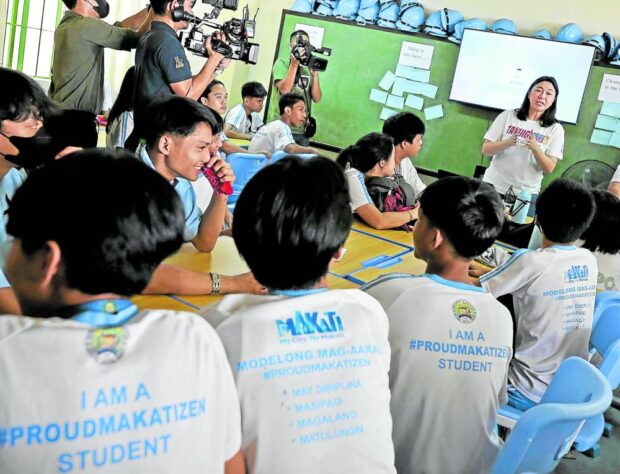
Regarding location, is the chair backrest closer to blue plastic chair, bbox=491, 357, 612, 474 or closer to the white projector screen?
blue plastic chair, bbox=491, 357, 612, 474

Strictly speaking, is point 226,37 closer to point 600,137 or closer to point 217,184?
point 217,184

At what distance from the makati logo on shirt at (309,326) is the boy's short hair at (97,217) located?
240mm

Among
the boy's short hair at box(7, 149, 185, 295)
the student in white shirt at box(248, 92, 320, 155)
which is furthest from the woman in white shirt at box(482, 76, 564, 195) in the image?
the boy's short hair at box(7, 149, 185, 295)

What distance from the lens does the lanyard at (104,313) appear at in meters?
0.82

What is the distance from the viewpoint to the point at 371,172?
10.2ft

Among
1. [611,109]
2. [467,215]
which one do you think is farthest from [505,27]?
[467,215]

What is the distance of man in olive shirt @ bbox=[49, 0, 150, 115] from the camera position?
115 inches

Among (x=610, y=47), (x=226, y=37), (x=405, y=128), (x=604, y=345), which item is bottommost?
(x=604, y=345)

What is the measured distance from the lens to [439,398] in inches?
51.7

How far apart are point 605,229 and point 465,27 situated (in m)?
3.66

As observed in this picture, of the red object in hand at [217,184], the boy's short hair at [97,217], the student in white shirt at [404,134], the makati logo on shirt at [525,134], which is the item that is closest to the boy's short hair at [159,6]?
the red object in hand at [217,184]

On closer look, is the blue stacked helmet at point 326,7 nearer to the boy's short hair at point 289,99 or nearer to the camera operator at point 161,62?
the boy's short hair at point 289,99

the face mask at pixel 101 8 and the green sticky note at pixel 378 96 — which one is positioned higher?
the face mask at pixel 101 8

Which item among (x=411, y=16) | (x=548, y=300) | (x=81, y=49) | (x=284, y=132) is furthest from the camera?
(x=411, y=16)
